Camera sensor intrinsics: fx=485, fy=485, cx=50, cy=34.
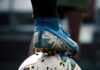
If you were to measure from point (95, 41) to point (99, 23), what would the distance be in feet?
1.01

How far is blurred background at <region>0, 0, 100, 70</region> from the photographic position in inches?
208

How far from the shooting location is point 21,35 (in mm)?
5891

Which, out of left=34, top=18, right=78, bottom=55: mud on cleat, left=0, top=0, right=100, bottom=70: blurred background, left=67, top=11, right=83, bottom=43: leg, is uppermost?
left=34, top=18, right=78, bottom=55: mud on cleat

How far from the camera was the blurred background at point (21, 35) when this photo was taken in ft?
17.3

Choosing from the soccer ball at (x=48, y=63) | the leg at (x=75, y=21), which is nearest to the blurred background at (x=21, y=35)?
the leg at (x=75, y=21)

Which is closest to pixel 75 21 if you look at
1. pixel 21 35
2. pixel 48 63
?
pixel 48 63

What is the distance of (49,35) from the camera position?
1624 mm

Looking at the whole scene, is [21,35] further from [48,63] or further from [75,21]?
[48,63]

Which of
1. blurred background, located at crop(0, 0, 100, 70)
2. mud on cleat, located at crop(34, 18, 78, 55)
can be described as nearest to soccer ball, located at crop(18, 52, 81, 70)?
mud on cleat, located at crop(34, 18, 78, 55)

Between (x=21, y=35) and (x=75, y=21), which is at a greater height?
(x=75, y=21)

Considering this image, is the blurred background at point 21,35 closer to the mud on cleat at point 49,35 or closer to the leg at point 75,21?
the leg at point 75,21

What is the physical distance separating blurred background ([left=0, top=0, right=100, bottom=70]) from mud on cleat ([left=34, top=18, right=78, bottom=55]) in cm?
321

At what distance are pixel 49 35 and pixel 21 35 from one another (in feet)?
14.0

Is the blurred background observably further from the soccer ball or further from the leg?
the soccer ball
